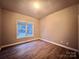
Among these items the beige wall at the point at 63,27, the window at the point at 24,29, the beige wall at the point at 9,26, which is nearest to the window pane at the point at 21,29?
the window at the point at 24,29

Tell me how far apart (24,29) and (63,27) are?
2.87 m

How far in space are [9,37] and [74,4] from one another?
12.6 ft

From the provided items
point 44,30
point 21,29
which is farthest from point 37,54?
point 44,30

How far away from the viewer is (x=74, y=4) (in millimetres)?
3170

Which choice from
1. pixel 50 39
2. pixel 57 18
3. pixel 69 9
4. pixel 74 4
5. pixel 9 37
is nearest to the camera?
pixel 74 4

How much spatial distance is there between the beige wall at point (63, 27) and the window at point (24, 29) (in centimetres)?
128

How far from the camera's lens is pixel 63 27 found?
12.6 feet

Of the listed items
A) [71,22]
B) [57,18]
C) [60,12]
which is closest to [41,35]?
[57,18]

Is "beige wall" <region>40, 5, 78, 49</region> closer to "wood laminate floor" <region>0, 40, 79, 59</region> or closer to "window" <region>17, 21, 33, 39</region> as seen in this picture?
"wood laminate floor" <region>0, 40, 79, 59</region>

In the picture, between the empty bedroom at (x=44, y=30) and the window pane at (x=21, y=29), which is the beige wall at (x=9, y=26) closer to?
the empty bedroom at (x=44, y=30)

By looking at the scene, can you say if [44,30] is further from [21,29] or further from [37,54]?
[37,54]

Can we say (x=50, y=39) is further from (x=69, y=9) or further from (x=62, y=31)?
(x=69, y=9)

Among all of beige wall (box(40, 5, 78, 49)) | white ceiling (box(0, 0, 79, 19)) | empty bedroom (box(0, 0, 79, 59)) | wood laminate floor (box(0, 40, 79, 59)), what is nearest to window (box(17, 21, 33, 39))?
empty bedroom (box(0, 0, 79, 59))

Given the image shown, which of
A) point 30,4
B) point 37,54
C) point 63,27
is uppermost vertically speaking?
point 30,4
